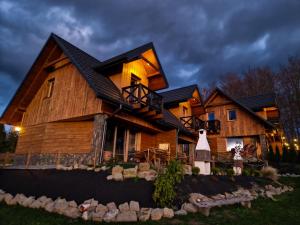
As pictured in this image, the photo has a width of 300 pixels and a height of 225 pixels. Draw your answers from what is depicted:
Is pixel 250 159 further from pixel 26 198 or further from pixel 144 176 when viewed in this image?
pixel 26 198

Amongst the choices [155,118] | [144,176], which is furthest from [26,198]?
[155,118]

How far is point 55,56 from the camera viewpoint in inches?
513

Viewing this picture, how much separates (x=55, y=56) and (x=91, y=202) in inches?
401

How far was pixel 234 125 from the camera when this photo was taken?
1953 centimetres

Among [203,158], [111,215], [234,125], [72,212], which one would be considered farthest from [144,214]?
[234,125]

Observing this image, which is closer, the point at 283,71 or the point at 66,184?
the point at 66,184

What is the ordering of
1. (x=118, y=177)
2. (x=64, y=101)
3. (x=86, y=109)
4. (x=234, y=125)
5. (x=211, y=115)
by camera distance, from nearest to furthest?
(x=118, y=177)
(x=86, y=109)
(x=64, y=101)
(x=234, y=125)
(x=211, y=115)

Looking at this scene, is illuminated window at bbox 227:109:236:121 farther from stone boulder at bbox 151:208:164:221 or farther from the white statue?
stone boulder at bbox 151:208:164:221

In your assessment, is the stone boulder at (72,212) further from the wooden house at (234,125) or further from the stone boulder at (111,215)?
the wooden house at (234,125)

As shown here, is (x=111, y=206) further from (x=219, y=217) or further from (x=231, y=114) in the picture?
(x=231, y=114)

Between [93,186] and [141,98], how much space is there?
5164 mm

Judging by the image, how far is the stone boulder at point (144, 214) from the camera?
5395mm

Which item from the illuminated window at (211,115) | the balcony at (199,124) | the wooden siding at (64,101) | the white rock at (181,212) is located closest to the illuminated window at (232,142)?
the balcony at (199,124)

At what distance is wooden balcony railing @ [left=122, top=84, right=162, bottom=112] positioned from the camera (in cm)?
1068
